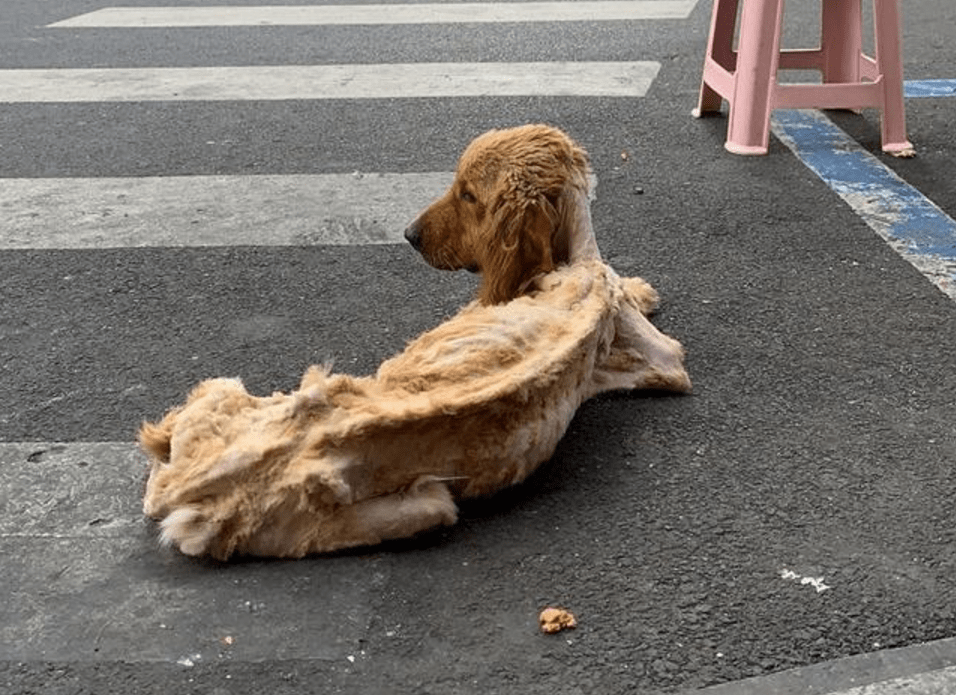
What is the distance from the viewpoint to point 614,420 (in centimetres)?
310

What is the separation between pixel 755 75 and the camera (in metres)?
5.21

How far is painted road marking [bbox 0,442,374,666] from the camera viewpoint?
229 centimetres

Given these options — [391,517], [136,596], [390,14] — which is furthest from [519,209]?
[390,14]

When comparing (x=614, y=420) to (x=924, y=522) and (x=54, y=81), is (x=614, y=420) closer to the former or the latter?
(x=924, y=522)

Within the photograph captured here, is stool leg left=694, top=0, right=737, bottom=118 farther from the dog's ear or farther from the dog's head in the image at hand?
the dog's ear

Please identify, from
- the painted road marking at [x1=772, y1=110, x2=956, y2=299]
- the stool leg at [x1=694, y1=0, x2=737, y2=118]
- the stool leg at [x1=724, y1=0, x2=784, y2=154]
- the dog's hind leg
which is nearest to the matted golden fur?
the dog's hind leg

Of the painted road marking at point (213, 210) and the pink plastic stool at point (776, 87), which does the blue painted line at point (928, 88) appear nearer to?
the pink plastic stool at point (776, 87)

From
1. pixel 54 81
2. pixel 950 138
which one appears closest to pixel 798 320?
pixel 950 138

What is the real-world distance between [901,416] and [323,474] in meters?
1.43

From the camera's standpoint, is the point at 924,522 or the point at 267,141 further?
the point at 267,141

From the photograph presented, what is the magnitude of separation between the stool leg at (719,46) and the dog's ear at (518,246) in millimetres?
3003

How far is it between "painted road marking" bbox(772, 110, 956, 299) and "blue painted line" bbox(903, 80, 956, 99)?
1.83ft

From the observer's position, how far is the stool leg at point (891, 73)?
5.20 metres

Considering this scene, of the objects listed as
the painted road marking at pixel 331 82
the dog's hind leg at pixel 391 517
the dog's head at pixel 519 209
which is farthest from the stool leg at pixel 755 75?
the dog's hind leg at pixel 391 517
